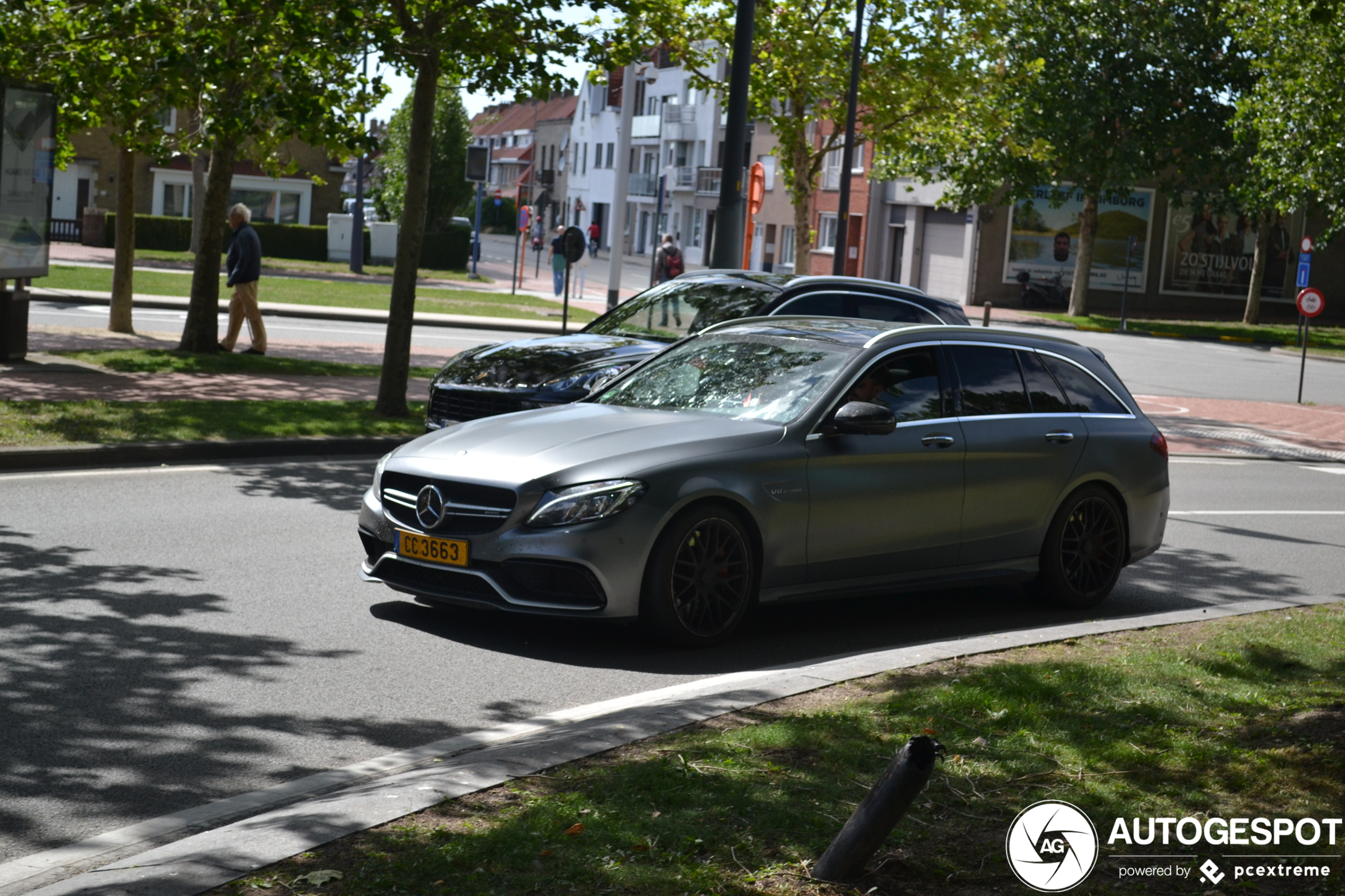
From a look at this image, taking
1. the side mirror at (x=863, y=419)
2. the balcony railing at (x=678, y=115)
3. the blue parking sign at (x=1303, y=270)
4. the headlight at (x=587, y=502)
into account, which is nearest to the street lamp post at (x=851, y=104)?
the blue parking sign at (x=1303, y=270)

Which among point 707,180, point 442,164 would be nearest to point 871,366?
point 442,164

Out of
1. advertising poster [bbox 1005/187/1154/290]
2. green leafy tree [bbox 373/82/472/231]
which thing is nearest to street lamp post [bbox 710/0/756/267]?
advertising poster [bbox 1005/187/1154/290]

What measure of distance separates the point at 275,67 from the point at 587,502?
36.1ft

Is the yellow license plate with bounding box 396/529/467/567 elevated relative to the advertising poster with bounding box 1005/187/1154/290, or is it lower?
lower

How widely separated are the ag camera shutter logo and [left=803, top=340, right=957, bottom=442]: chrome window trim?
3381mm

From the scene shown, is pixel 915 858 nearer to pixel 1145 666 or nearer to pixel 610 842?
pixel 610 842

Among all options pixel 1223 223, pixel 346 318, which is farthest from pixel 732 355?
pixel 1223 223

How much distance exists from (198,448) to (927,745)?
9.65 meters

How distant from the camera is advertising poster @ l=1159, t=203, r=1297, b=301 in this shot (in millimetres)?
58812

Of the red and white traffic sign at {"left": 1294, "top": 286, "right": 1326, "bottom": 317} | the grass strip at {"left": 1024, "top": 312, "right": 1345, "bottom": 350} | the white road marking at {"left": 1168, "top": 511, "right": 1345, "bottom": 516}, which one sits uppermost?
the red and white traffic sign at {"left": 1294, "top": 286, "right": 1326, "bottom": 317}

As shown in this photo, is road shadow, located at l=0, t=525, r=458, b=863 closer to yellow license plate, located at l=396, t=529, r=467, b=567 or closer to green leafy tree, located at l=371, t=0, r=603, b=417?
yellow license plate, located at l=396, t=529, r=467, b=567

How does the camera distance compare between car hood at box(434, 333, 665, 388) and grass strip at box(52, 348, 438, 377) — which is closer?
car hood at box(434, 333, 665, 388)

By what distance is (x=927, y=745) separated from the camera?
362cm

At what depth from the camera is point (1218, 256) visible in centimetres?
5950
